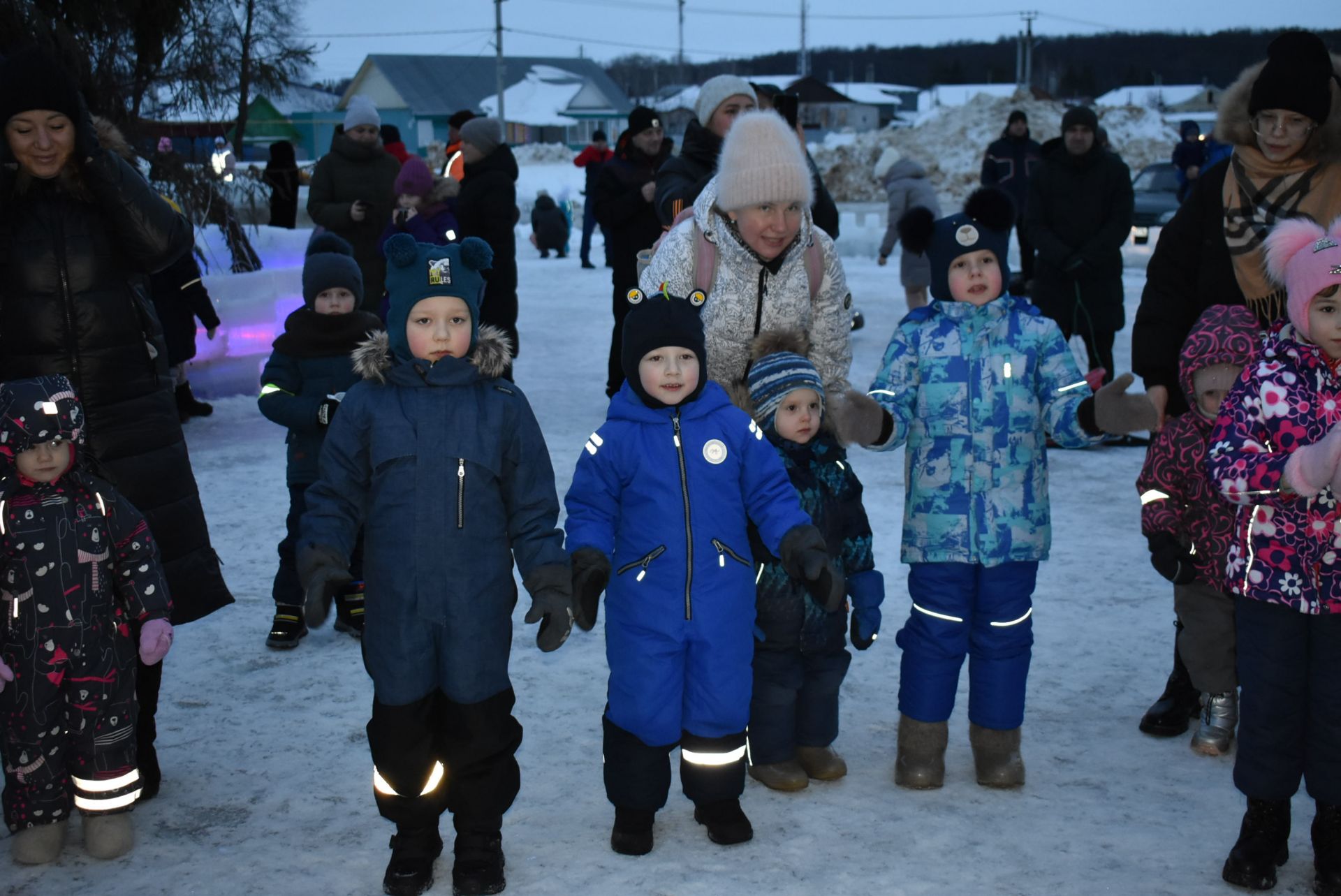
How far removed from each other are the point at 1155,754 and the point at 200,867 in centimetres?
284

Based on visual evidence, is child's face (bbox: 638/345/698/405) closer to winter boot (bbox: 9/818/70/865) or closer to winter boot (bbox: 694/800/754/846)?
winter boot (bbox: 694/800/754/846)

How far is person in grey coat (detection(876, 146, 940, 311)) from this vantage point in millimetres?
12000

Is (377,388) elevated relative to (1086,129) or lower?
lower


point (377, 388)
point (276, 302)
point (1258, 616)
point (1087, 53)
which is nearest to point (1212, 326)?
point (1258, 616)

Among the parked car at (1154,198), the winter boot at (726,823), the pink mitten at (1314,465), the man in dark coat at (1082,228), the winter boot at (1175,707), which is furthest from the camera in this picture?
the parked car at (1154,198)

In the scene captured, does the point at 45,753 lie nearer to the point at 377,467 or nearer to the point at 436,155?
the point at 377,467

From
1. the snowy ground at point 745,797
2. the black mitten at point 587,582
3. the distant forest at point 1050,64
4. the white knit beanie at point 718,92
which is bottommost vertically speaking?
the snowy ground at point 745,797

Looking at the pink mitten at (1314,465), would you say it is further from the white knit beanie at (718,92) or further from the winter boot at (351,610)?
the winter boot at (351,610)

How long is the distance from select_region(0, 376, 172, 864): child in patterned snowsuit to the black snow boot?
284cm

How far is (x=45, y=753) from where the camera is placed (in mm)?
3479

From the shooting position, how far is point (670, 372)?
→ 3.51m

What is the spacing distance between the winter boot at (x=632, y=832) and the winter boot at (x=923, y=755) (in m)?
0.84

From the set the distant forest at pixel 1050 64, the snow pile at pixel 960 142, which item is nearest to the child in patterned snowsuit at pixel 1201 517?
the snow pile at pixel 960 142

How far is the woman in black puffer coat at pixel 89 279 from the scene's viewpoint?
3619 mm
